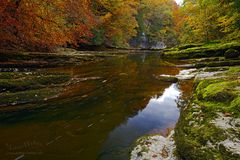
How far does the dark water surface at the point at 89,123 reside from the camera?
229 inches

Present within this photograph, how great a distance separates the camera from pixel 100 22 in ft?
109

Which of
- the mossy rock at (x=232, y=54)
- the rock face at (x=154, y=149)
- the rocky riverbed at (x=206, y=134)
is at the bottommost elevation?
the rock face at (x=154, y=149)

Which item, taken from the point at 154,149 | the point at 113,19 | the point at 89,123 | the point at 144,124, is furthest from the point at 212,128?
the point at 113,19

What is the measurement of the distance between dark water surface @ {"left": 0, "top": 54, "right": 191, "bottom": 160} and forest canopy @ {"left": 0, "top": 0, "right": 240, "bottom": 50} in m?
4.98

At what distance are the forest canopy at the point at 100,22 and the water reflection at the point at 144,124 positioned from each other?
766 centimetres

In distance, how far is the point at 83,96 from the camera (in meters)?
10.4

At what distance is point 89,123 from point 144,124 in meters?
1.38

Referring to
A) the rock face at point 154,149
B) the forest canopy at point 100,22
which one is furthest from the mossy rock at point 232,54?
the rock face at point 154,149

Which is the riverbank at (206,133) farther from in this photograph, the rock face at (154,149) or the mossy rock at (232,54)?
the mossy rock at (232,54)

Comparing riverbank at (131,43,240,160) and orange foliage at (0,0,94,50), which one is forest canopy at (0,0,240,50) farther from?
riverbank at (131,43,240,160)

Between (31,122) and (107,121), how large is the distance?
73.8 inches

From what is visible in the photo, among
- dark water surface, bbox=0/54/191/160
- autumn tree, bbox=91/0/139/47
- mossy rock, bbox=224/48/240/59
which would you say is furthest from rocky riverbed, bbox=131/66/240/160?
autumn tree, bbox=91/0/139/47

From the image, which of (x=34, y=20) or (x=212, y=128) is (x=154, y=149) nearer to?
A: (x=212, y=128)

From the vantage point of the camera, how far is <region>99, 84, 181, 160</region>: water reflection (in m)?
5.94
